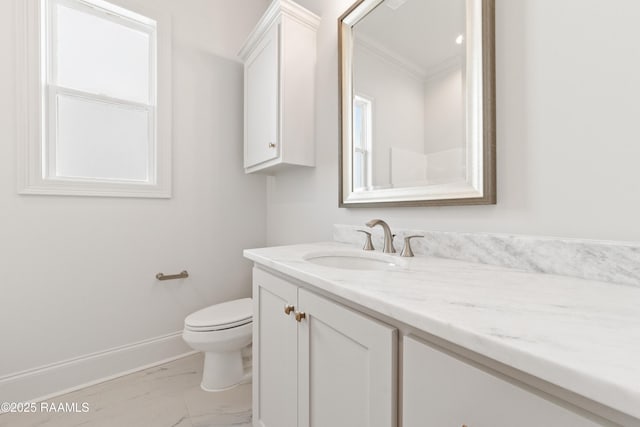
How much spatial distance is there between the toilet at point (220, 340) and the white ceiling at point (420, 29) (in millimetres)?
1561

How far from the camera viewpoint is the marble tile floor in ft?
4.20

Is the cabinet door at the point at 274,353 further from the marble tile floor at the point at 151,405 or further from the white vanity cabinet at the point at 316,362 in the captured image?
the marble tile floor at the point at 151,405

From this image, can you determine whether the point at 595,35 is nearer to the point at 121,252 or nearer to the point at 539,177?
the point at 539,177

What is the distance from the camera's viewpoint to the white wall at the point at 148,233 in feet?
4.65

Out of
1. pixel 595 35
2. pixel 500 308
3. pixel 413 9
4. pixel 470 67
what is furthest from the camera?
pixel 413 9

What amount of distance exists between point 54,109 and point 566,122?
2370mm

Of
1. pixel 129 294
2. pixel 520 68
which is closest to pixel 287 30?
pixel 520 68

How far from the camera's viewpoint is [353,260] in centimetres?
117

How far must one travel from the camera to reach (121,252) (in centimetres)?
169

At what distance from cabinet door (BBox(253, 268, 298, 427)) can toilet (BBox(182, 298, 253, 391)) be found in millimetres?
416

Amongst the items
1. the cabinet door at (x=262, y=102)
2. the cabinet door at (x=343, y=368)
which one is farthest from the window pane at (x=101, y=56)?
the cabinet door at (x=343, y=368)

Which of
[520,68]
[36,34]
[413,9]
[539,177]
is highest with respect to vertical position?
[36,34]

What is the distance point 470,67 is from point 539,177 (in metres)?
0.43

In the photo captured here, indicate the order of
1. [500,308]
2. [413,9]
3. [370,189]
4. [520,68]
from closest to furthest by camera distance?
[500,308] < [520,68] < [413,9] < [370,189]
